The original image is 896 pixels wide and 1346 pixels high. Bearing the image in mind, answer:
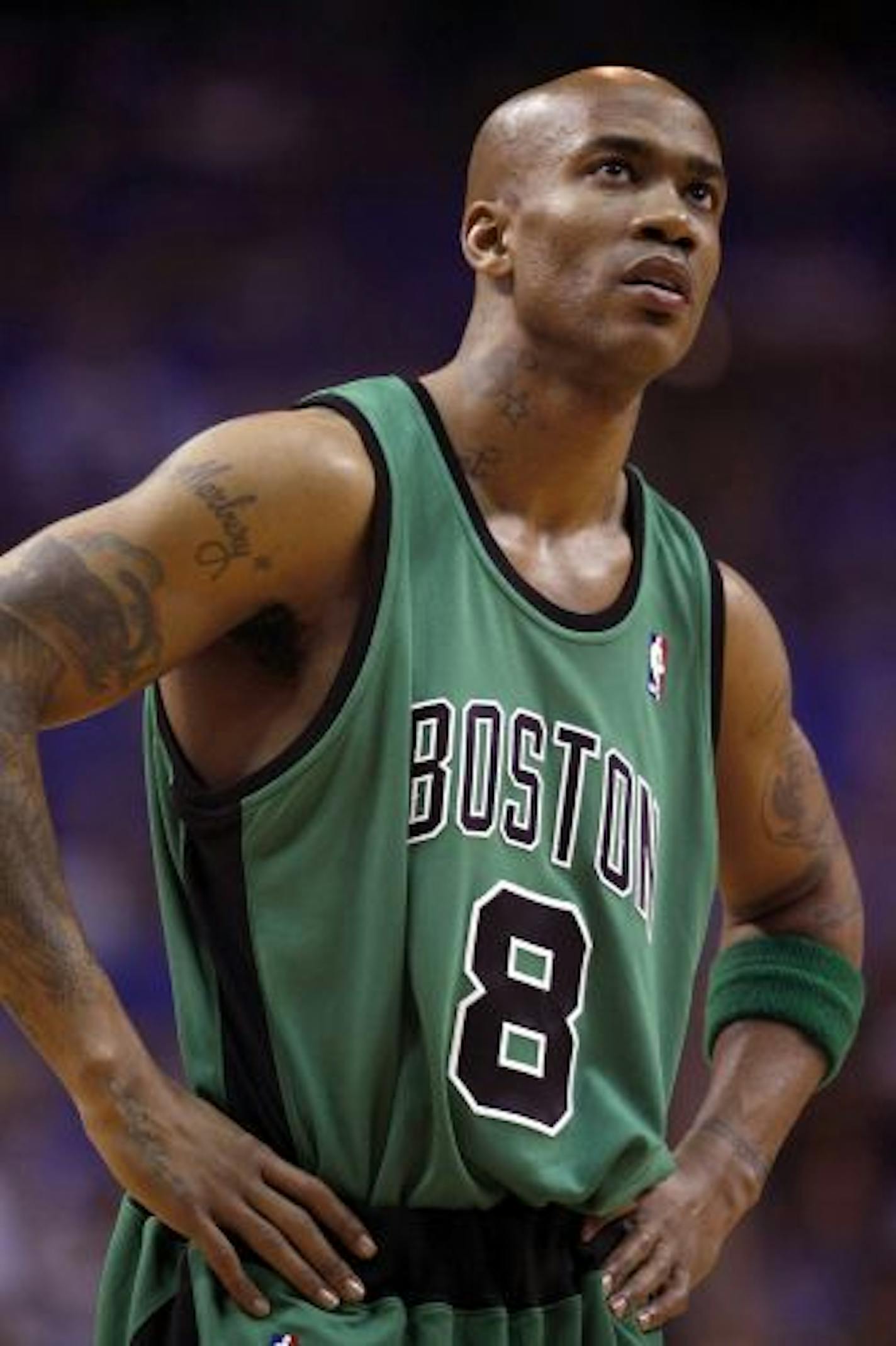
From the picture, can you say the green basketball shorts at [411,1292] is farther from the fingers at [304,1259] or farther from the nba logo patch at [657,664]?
the nba logo patch at [657,664]

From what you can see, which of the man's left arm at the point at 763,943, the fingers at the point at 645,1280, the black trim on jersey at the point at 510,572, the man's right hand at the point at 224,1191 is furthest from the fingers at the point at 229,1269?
the black trim on jersey at the point at 510,572

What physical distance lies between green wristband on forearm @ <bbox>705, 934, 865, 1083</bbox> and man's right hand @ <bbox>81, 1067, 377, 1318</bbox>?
0.72 meters

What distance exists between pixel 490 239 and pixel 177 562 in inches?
22.1

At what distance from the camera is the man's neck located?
2498 millimetres

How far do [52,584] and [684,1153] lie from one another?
0.90m

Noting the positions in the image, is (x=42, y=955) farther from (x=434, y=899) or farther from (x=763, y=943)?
(x=763, y=943)

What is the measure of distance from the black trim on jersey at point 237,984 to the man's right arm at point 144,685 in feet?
0.20

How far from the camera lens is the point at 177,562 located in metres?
2.22

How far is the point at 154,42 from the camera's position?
4.60 meters

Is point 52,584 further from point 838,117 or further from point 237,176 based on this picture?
point 838,117

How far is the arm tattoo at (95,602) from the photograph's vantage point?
2.18m

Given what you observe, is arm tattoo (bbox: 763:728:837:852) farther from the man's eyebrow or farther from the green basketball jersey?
the man's eyebrow

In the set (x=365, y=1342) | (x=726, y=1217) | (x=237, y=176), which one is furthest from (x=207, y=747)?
(x=237, y=176)

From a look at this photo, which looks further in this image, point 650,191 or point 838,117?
point 838,117
